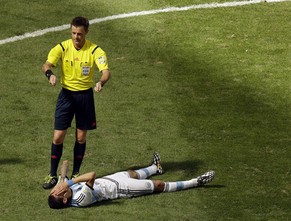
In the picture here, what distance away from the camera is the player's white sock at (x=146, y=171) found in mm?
19359

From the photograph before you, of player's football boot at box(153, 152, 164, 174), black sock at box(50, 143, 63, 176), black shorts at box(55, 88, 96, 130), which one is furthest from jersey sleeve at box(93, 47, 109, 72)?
player's football boot at box(153, 152, 164, 174)

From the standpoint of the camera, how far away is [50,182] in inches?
750

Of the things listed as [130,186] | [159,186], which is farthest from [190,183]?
[130,186]

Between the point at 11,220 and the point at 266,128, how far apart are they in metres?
6.75

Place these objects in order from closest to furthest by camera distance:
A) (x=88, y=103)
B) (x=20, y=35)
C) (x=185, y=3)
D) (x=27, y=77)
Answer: (x=88, y=103) < (x=27, y=77) < (x=20, y=35) < (x=185, y=3)

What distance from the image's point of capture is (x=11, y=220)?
17484 millimetres

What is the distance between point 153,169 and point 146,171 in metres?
0.19

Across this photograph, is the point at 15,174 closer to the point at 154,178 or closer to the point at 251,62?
the point at 154,178

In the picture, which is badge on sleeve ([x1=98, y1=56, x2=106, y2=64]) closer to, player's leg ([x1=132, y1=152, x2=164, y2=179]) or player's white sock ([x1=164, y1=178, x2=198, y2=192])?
player's leg ([x1=132, y1=152, x2=164, y2=179])

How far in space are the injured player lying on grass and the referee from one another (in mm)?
907

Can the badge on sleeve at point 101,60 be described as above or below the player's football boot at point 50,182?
above

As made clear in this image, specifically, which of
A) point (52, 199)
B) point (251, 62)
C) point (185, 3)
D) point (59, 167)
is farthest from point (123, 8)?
point (52, 199)

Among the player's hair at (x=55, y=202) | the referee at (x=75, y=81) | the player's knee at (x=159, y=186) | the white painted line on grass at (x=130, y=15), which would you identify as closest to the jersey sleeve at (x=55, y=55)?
the referee at (x=75, y=81)

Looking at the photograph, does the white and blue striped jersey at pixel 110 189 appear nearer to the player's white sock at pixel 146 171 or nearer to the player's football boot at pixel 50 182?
the player's white sock at pixel 146 171
